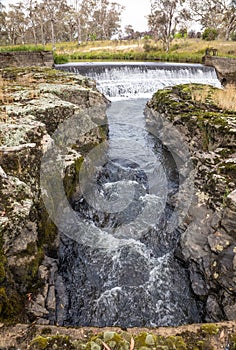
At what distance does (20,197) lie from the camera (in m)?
3.64

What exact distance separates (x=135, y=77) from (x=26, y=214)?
14730 mm

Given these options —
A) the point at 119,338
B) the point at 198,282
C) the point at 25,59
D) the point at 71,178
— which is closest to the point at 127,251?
the point at 198,282

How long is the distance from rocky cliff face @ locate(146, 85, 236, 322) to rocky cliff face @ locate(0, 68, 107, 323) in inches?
86.7

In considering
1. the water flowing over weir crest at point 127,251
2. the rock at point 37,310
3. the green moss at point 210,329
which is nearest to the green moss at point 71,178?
the water flowing over weir crest at point 127,251

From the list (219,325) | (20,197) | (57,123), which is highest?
(57,123)

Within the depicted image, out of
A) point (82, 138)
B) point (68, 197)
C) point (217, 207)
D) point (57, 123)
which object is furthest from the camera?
point (82, 138)

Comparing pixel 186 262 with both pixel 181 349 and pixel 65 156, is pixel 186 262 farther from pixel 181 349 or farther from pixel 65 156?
pixel 65 156

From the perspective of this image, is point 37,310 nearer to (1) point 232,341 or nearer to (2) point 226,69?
(1) point 232,341

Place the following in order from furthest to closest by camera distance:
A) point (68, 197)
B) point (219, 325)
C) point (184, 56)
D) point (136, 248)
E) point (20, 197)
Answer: point (184, 56)
point (68, 197)
point (136, 248)
point (20, 197)
point (219, 325)

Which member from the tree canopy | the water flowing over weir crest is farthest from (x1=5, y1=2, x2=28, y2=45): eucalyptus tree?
the water flowing over weir crest

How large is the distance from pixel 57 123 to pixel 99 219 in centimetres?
233

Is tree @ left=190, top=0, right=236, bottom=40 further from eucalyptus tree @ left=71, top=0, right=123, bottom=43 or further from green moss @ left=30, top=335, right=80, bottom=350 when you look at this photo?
A: green moss @ left=30, top=335, right=80, bottom=350

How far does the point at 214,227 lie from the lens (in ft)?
13.3

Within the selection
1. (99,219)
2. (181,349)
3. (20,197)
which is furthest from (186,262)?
(20,197)
